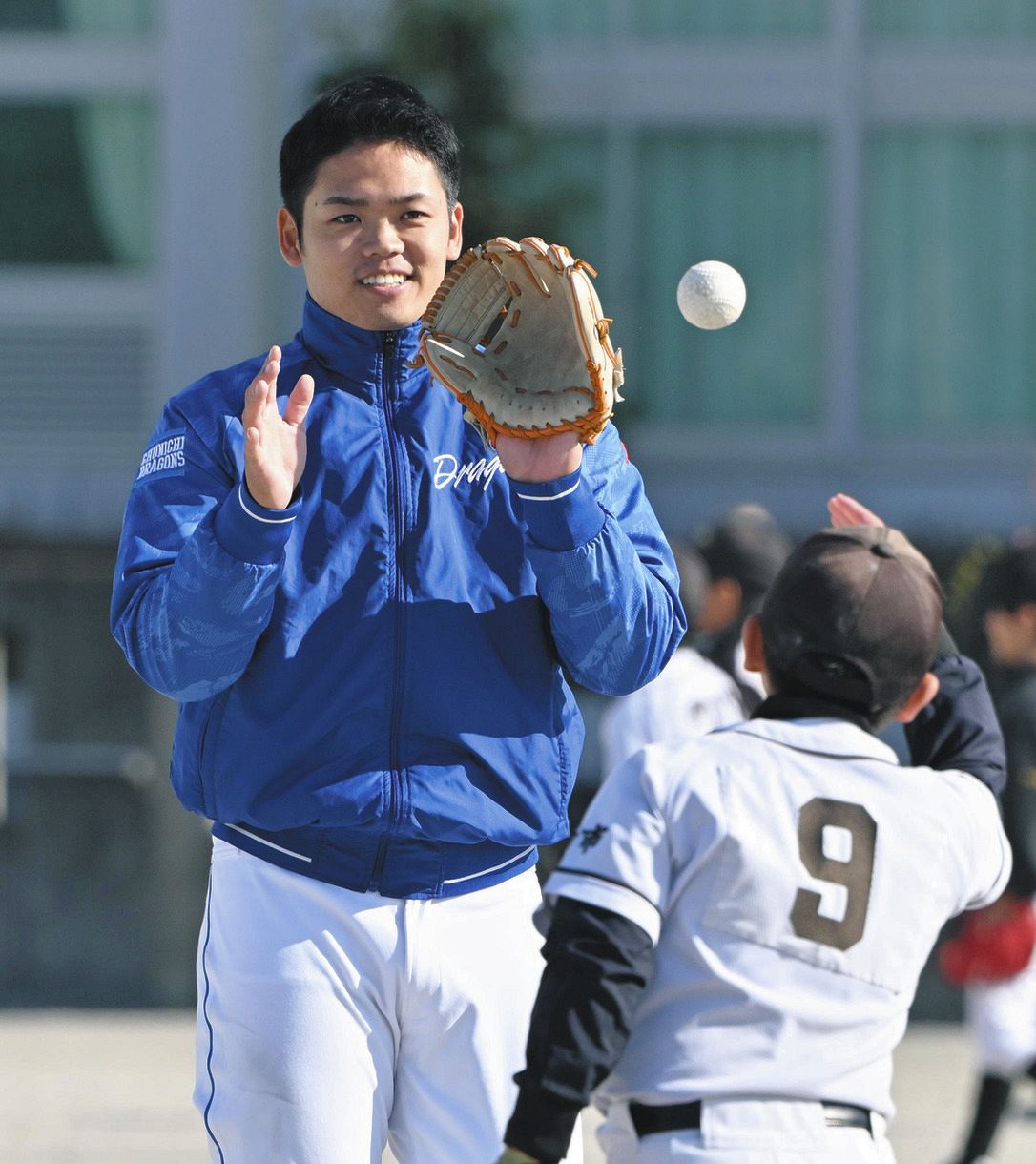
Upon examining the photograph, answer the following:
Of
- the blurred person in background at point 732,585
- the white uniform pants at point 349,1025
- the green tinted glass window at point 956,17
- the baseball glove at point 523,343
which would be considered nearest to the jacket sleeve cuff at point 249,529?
the baseball glove at point 523,343

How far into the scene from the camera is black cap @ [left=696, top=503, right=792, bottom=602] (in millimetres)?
5824

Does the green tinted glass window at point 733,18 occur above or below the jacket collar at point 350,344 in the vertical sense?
above

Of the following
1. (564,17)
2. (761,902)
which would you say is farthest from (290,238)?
(564,17)

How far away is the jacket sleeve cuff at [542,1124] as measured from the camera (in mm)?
2326

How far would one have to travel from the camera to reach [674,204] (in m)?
9.66

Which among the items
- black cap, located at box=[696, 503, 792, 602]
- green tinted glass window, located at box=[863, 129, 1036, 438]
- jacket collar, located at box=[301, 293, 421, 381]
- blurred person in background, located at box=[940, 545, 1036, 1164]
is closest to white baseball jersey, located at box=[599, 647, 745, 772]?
black cap, located at box=[696, 503, 792, 602]

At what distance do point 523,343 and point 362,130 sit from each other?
0.41 m

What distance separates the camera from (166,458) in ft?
9.18

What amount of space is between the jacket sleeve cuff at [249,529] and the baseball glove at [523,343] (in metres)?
0.32

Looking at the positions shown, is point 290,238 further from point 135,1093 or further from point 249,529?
point 135,1093

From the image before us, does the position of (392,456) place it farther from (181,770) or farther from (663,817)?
(663,817)

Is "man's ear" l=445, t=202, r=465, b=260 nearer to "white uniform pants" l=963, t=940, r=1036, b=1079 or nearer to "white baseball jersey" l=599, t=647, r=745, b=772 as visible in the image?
"white baseball jersey" l=599, t=647, r=745, b=772

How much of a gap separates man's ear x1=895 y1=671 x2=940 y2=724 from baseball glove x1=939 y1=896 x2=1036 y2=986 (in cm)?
341

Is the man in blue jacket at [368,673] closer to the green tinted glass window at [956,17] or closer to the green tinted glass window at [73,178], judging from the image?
the green tinted glass window at [73,178]
